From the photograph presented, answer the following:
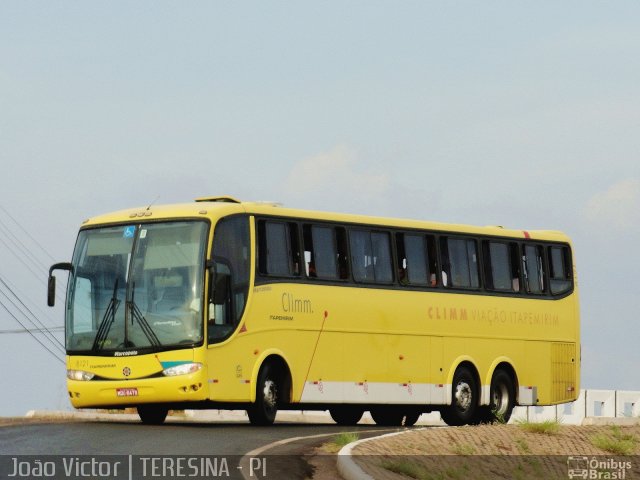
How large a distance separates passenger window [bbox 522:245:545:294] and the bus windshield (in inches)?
377

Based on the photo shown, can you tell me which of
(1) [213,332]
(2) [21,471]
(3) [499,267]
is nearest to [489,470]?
(1) [213,332]

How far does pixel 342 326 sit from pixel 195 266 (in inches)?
161

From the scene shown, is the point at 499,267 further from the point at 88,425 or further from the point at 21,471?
the point at 21,471

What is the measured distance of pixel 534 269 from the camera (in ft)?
107

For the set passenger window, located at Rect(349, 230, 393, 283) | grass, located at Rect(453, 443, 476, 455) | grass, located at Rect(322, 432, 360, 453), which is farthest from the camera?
passenger window, located at Rect(349, 230, 393, 283)

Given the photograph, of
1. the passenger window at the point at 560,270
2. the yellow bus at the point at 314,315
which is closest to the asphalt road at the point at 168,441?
the yellow bus at the point at 314,315

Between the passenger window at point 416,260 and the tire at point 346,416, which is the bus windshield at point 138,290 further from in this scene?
the tire at point 346,416

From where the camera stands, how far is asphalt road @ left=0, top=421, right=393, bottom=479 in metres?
18.0

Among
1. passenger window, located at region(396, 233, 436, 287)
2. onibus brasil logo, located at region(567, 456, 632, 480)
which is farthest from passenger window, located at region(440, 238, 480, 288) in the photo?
onibus brasil logo, located at region(567, 456, 632, 480)

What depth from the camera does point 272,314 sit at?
26.0 metres

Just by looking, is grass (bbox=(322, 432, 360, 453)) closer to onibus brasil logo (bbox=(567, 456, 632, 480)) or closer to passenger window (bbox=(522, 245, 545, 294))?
onibus brasil logo (bbox=(567, 456, 632, 480))

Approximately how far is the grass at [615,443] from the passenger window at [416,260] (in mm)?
5036

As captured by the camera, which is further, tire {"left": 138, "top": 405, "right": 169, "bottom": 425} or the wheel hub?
the wheel hub

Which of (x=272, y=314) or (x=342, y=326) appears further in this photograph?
(x=342, y=326)
